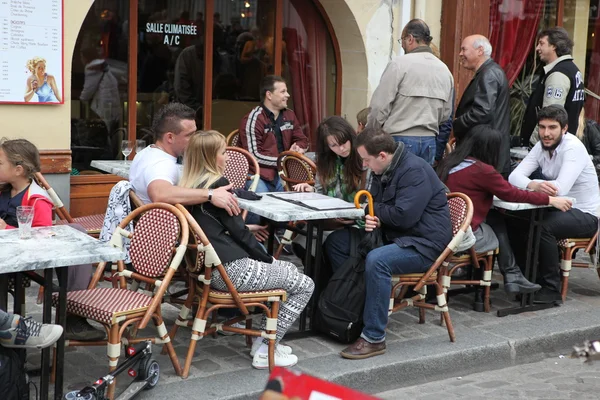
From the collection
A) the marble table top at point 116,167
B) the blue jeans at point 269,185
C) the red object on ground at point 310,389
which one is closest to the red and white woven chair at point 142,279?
the marble table top at point 116,167

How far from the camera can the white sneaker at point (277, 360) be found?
203 inches

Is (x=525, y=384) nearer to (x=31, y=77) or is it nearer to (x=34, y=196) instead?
(x=34, y=196)

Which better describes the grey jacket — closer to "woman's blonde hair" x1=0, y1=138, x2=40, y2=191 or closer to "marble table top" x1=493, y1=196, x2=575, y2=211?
"marble table top" x1=493, y1=196, x2=575, y2=211

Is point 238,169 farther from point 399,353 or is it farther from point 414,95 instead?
point 399,353

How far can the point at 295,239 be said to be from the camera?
6.24m

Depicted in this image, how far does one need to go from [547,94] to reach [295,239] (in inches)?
122

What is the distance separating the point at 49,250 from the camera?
426cm

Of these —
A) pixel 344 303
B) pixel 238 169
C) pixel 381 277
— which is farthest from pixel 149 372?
pixel 238 169

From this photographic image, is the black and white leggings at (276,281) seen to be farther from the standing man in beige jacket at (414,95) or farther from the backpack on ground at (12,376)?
the standing man in beige jacket at (414,95)

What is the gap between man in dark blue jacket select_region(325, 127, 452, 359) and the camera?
547 centimetres

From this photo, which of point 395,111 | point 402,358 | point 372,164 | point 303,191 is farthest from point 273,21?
point 402,358

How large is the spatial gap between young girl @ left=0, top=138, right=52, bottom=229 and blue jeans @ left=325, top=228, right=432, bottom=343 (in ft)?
6.22

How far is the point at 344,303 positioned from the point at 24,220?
2053 millimetres

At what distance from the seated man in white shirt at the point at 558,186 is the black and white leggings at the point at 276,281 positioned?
234 cm
